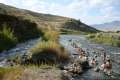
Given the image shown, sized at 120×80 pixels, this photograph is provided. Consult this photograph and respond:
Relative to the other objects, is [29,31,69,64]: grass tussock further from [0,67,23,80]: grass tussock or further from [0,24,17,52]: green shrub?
[0,67,23,80]: grass tussock

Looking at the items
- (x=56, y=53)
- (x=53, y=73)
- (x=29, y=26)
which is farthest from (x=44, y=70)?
(x=29, y=26)

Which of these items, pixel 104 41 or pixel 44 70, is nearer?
pixel 44 70

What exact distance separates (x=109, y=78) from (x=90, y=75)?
153 centimetres

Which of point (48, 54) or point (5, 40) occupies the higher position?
point (5, 40)

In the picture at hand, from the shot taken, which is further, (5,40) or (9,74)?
(5,40)

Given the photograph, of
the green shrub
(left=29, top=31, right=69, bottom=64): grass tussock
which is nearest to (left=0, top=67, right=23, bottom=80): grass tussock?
(left=29, top=31, right=69, bottom=64): grass tussock

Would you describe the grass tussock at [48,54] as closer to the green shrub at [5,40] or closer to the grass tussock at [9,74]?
the green shrub at [5,40]

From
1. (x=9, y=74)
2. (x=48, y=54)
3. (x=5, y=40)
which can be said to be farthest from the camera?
(x=5, y=40)

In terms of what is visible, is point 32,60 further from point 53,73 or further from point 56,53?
point 53,73

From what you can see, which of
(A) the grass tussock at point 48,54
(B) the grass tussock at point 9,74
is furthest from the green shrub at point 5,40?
(B) the grass tussock at point 9,74

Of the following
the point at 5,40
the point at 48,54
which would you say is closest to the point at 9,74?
the point at 48,54

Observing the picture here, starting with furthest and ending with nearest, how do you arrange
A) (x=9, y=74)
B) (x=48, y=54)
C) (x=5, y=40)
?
1. (x=5, y=40)
2. (x=48, y=54)
3. (x=9, y=74)

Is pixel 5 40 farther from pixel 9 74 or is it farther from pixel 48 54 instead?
pixel 9 74

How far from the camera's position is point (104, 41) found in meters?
67.8
